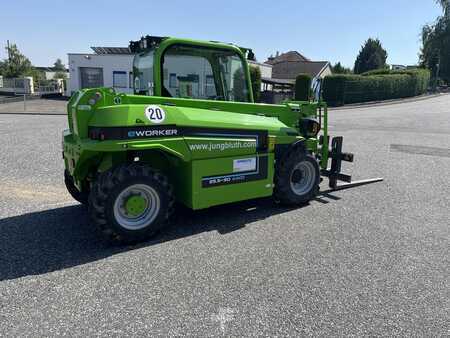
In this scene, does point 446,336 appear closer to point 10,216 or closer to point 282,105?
point 282,105

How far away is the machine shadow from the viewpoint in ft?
12.2

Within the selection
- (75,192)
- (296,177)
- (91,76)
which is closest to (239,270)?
(296,177)

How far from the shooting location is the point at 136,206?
13.8 ft

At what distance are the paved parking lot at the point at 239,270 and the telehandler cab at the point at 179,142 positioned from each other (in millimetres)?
416

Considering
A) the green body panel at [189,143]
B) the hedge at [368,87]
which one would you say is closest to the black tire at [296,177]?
the green body panel at [189,143]

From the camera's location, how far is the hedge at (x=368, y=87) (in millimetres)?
29855

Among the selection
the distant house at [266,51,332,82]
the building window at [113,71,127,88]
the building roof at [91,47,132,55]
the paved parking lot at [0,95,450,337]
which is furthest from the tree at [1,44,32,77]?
the paved parking lot at [0,95,450,337]

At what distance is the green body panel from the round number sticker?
0.03m

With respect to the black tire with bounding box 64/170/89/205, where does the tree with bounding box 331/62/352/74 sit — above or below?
above

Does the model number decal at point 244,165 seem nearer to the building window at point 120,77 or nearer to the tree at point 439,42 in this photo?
the building window at point 120,77

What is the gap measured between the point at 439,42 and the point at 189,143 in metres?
56.7

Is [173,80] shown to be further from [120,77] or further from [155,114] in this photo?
[120,77]

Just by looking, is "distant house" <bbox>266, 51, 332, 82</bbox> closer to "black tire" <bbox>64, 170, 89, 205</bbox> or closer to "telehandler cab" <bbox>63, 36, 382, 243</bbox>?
"telehandler cab" <bbox>63, 36, 382, 243</bbox>

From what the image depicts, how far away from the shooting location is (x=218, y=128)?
454 centimetres
